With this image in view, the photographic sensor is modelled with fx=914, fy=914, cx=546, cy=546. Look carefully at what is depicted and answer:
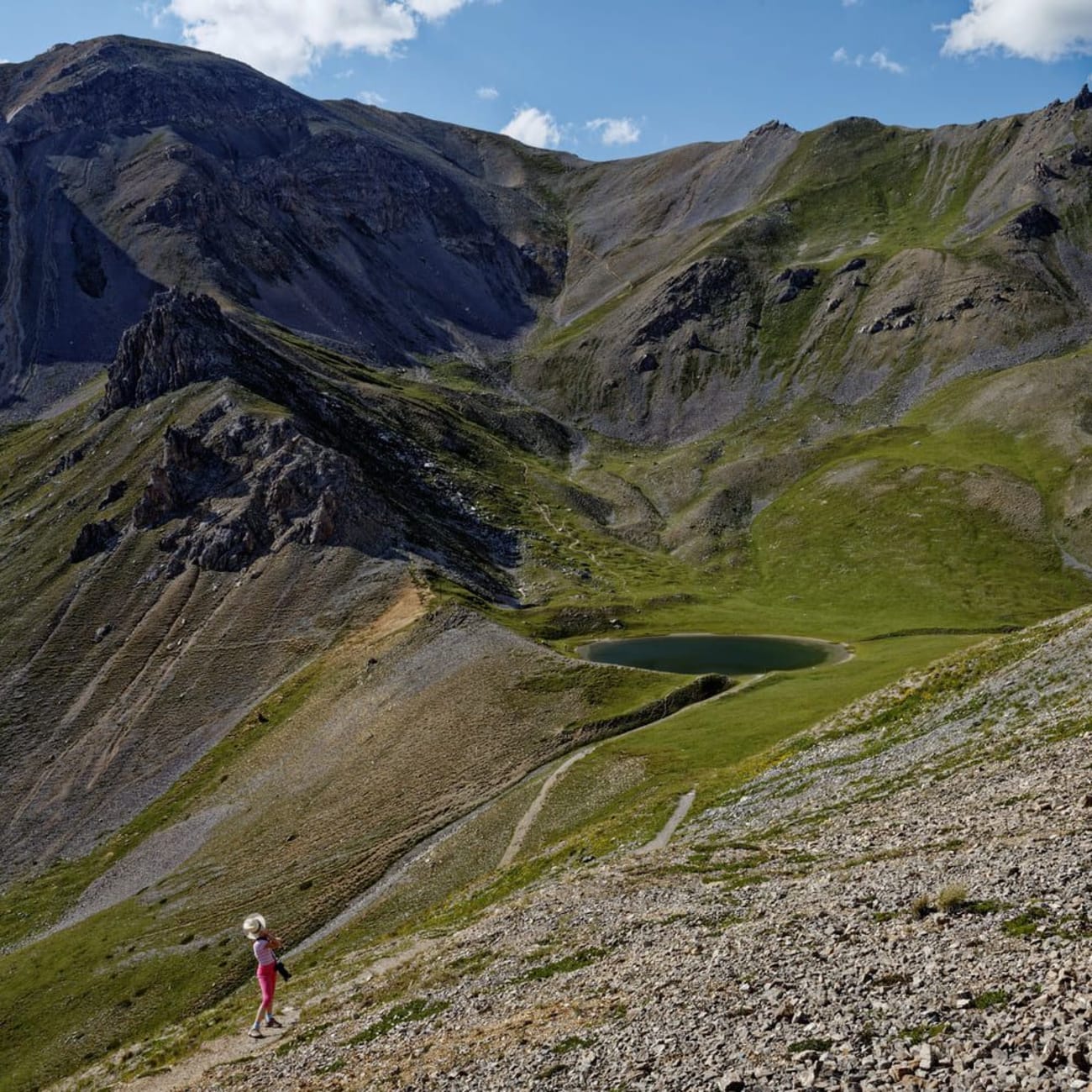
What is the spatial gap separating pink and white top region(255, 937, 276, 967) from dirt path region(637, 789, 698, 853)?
1929cm

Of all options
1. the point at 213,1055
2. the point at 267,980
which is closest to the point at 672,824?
the point at 267,980

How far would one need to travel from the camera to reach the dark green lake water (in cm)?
11812

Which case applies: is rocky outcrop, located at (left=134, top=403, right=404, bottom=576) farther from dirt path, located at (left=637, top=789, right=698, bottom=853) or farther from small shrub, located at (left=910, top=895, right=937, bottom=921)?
small shrub, located at (left=910, top=895, right=937, bottom=921)

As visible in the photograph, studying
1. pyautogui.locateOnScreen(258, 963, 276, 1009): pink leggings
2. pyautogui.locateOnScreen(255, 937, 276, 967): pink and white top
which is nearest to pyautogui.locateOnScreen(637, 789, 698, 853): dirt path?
pyautogui.locateOnScreen(258, 963, 276, 1009): pink leggings

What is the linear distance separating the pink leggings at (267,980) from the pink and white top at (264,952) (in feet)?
0.59

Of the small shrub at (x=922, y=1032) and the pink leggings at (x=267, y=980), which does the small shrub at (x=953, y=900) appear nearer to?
the small shrub at (x=922, y=1032)

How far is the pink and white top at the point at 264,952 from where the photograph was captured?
1373 inches

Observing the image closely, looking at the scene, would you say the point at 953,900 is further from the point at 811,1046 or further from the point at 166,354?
the point at 166,354

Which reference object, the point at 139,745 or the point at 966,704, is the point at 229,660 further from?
the point at 966,704

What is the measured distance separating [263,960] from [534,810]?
120 ft

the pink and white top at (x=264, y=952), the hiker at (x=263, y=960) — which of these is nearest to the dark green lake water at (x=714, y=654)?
the hiker at (x=263, y=960)

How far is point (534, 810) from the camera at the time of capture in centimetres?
7012

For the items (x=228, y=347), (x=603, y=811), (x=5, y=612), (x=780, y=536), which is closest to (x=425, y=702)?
(x=603, y=811)

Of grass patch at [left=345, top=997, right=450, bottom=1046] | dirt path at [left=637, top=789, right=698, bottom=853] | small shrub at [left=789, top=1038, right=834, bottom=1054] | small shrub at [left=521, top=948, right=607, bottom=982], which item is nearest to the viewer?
small shrub at [left=789, top=1038, right=834, bottom=1054]
